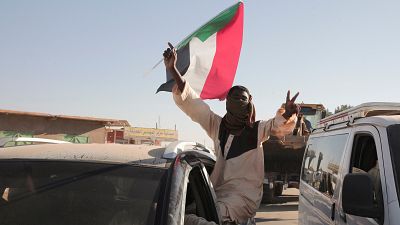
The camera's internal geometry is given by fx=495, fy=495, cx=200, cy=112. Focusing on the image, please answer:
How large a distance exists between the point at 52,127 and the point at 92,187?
87.1 ft

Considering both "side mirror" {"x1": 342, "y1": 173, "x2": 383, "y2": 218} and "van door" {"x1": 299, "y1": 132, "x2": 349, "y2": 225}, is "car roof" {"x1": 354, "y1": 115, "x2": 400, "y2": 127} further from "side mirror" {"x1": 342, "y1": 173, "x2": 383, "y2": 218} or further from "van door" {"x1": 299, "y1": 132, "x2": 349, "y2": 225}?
"van door" {"x1": 299, "y1": 132, "x2": 349, "y2": 225}

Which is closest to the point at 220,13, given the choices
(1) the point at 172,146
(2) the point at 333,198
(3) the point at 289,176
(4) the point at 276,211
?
(2) the point at 333,198

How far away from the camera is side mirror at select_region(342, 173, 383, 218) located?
3.20 m

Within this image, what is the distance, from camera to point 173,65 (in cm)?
476

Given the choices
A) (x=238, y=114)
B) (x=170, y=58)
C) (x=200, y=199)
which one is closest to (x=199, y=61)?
(x=170, y=58)

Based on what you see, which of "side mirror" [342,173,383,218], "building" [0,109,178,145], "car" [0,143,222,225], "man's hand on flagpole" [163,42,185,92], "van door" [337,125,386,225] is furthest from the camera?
"building" [0,109,178,145]

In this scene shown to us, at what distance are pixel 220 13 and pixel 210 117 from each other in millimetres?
2638

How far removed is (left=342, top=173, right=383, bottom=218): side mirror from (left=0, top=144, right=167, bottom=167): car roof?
1.24m

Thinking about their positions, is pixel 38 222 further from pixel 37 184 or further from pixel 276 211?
pixel 276 211

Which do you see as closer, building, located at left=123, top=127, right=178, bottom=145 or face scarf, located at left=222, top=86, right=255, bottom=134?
face scarf, located at left=222, top=86, right=255, bottom=134

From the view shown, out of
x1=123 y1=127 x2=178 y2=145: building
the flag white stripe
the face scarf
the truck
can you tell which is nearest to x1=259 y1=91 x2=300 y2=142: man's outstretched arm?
the face scarf

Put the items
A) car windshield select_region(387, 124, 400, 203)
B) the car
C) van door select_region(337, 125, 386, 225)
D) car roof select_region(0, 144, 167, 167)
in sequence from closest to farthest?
1. the car
2. car roof select_region(0, 144, 167, 167)
3. car windshield select_region(387, 124, 400, 203)
4. van door select_region(337, 125, 386, 225)

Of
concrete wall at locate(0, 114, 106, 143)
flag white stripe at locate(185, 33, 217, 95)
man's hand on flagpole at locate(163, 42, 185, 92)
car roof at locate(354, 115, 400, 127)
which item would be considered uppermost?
concrete wall at locate(0, 114, 106, 143)

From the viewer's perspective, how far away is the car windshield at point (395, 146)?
3322mm
